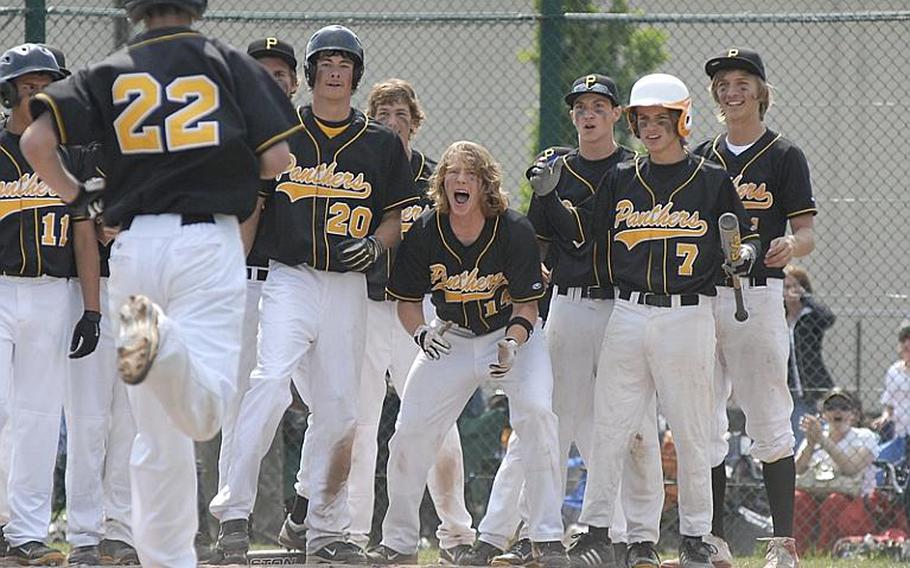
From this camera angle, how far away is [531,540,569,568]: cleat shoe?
245 inches

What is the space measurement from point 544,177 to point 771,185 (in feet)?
3.31

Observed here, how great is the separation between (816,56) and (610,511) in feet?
13.9

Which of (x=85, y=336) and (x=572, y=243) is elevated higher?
(x=572, y=243)

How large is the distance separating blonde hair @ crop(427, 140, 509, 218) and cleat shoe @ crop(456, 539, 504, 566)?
148 cm

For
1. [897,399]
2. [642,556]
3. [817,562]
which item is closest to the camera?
[642,556]

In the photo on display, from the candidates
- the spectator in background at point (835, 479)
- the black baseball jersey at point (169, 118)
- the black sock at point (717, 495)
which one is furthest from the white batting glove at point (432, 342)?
the spectator in background at point (835, 479)

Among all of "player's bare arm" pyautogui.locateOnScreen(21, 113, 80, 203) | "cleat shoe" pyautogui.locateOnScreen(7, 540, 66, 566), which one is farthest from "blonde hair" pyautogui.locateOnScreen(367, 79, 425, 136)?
"player's bare arm" pyautogui.locateOnScreen(21, 113, 80, 203)

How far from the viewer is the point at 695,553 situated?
20.7ft

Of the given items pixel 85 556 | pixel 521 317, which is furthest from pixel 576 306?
pixel 85 556

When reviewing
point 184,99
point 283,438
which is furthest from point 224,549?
point 283,438

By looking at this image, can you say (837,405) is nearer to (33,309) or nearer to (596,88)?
(596,88)

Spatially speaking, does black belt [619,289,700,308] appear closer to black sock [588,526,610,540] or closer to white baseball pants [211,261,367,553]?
black sock [588,526,610,540]

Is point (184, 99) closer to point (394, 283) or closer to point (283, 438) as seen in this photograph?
point (394, 283)

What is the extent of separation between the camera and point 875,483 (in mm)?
8844
